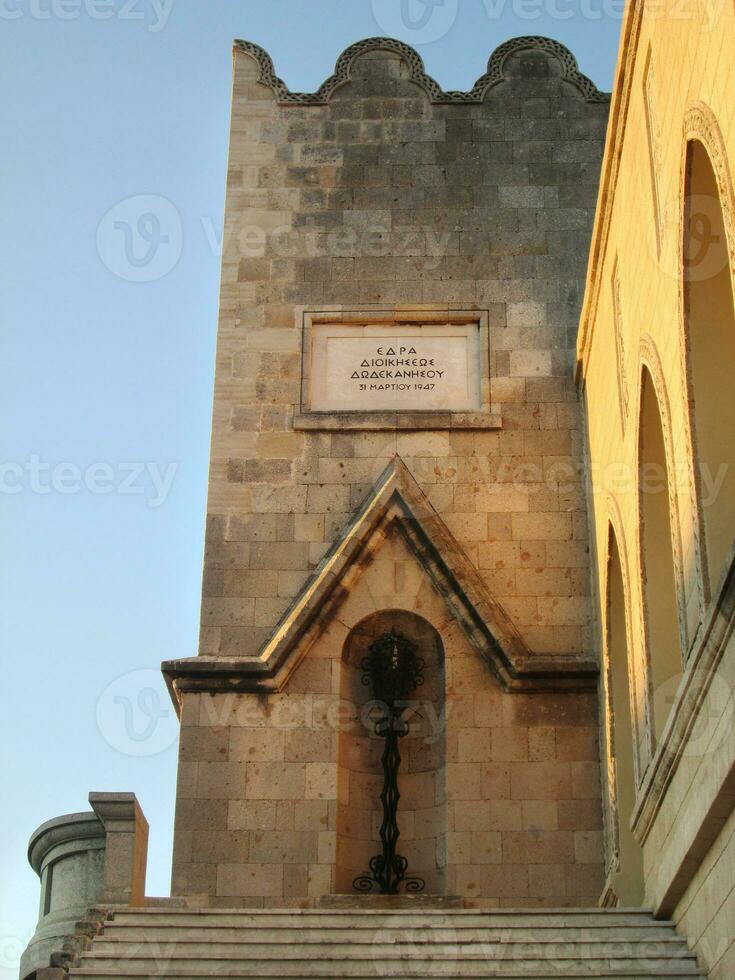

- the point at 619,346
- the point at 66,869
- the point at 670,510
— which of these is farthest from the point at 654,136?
the point at 66,869

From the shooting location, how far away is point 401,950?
9.70m

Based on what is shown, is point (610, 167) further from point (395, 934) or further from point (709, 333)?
point (395, 934)

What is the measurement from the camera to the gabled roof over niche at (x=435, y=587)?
14.3m

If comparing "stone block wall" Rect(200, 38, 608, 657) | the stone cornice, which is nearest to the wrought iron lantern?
"stone block wall" Rect(200, 38, 608, 657)

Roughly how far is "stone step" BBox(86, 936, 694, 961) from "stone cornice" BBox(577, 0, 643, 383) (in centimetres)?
585

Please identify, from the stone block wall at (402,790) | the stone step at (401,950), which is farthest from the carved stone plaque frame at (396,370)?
the stone step at (401,950)

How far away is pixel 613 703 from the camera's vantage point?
1360cm

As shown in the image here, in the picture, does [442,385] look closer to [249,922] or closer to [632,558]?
[632,558]

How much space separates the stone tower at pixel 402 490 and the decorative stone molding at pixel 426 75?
28 mm

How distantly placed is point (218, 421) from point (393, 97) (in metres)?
3.93

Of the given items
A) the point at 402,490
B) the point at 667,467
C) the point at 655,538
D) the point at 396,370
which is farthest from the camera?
the point at 396,370

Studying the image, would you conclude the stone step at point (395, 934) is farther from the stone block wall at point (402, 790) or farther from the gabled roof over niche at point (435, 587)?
the gabled roof over niche at point (435, 587)

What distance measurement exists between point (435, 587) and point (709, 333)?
543 centimetres

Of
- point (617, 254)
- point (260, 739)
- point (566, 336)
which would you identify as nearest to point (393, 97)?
point (566, 336)
